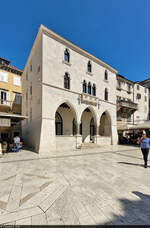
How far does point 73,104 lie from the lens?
13.1m

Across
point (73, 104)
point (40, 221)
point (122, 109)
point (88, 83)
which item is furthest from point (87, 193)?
point (122, 109)

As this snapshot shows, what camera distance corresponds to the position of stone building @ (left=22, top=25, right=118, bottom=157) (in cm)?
1103

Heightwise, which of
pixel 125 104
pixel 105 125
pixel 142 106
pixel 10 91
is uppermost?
pixel 10 91

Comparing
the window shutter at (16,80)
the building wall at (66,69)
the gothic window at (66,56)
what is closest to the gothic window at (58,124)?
the building wall at (66,69)

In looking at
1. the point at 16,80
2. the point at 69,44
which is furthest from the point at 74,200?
the point at 16,80

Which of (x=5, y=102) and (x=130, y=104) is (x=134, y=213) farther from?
(x=130, y=104)

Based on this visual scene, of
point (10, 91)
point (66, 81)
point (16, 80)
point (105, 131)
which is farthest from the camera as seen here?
point (16, 80)

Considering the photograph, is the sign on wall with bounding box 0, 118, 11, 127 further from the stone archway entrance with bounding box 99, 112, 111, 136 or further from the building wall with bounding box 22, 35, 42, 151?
the stone archway entrance with bounding box 99, 112, 111, 136

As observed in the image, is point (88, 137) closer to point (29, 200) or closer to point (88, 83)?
point (88, 83)

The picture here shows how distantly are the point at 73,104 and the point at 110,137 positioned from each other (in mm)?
9277

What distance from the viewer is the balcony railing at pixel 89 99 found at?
45.8ft

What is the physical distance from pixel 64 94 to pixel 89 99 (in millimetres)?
4041

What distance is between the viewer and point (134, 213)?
2.45 meters

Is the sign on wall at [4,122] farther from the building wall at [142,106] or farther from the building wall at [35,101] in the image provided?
the building wall at [142,106]
